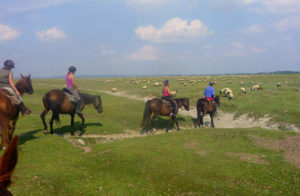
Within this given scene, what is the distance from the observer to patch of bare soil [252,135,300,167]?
11.0 m

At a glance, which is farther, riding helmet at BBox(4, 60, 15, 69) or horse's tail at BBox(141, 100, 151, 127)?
horse's tail at BBox(141, 100, 151, 127)

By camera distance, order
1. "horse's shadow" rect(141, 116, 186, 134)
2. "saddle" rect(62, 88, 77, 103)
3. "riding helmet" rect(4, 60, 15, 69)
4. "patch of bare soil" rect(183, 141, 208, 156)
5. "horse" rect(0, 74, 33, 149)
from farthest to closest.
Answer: "horse's shadow" rect(141, 116, 186, 134) → "saddle" rect(62, 88, 77, 103) → "patch of bare soil" rect(183, 141, 208, 156) → "riding helmet" rect(4, 60, 15, 69) → "horse" rect(0, 74, 33, 149)

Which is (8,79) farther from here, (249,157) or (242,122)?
(242,122)

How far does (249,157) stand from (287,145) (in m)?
3.80

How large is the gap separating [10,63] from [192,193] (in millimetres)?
12311

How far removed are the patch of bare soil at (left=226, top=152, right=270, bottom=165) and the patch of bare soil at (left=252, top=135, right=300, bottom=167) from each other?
131 cm

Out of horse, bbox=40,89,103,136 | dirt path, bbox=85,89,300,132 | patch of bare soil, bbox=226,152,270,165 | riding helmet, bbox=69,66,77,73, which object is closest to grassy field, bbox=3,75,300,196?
patch of bare soil, bbox=226,152,270,165

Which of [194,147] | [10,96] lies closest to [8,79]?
[10,96]

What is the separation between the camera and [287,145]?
1301cm

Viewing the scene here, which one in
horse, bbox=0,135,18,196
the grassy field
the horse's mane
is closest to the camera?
horse, bbox=0,135,18,196

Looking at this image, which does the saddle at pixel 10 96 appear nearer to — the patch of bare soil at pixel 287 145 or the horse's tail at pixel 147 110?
the horse's tail at pixel 147 110

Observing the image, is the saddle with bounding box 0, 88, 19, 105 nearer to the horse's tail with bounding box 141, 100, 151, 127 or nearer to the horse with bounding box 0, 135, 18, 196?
the horse with bounding box 0, 135, 18, 196

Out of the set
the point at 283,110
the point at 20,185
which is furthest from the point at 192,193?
the point at 283,110

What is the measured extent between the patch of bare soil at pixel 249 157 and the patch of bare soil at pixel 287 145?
4.31 ft
